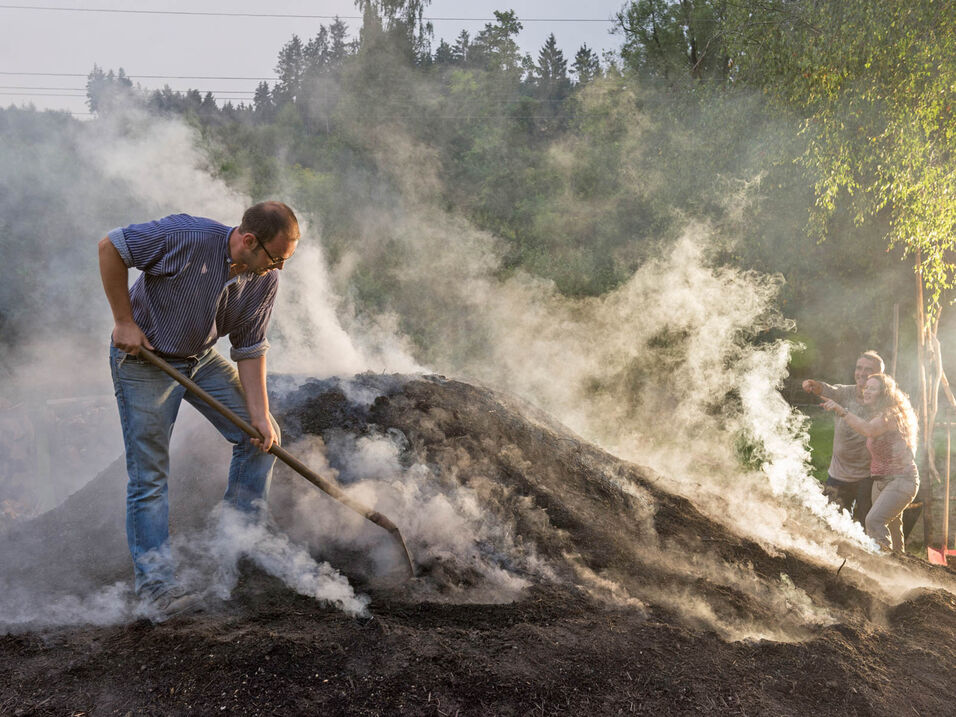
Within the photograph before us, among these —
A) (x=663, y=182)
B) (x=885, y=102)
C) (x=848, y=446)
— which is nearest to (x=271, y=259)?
(x=848, y=446)

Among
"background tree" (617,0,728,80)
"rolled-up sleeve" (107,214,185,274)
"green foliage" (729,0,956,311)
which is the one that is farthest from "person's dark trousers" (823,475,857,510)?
"background tree" (617,0,728,80)

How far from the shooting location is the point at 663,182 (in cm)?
1203

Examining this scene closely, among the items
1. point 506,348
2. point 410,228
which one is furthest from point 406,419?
point 410,228

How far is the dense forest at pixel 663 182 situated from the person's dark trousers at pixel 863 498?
156cm

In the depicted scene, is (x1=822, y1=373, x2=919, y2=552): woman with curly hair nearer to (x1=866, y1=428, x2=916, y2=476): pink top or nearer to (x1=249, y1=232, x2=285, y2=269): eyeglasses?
(x1=866, y1=428, x2=916, y2=476): pink top

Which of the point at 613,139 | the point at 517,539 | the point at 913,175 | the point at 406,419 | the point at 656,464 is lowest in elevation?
the point at 656,464

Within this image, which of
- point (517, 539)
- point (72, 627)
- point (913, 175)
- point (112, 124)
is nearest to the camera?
point (72, 627)

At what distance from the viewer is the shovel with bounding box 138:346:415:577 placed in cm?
274

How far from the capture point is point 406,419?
4.68m

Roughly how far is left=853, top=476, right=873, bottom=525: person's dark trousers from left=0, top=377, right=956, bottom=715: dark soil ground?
82.0 inches

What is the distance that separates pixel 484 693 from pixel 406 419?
8.25ft

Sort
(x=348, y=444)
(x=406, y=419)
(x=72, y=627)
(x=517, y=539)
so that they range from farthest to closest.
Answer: (x=406, y=419) → (x=348, y=444) → (x=517, y=539) → (x=72, y=627)

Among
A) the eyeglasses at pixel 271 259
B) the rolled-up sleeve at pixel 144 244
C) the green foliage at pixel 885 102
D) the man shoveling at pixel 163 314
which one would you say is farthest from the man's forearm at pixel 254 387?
the green foliage at pixel 885 102

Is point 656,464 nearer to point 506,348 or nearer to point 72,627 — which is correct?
point 506,348
